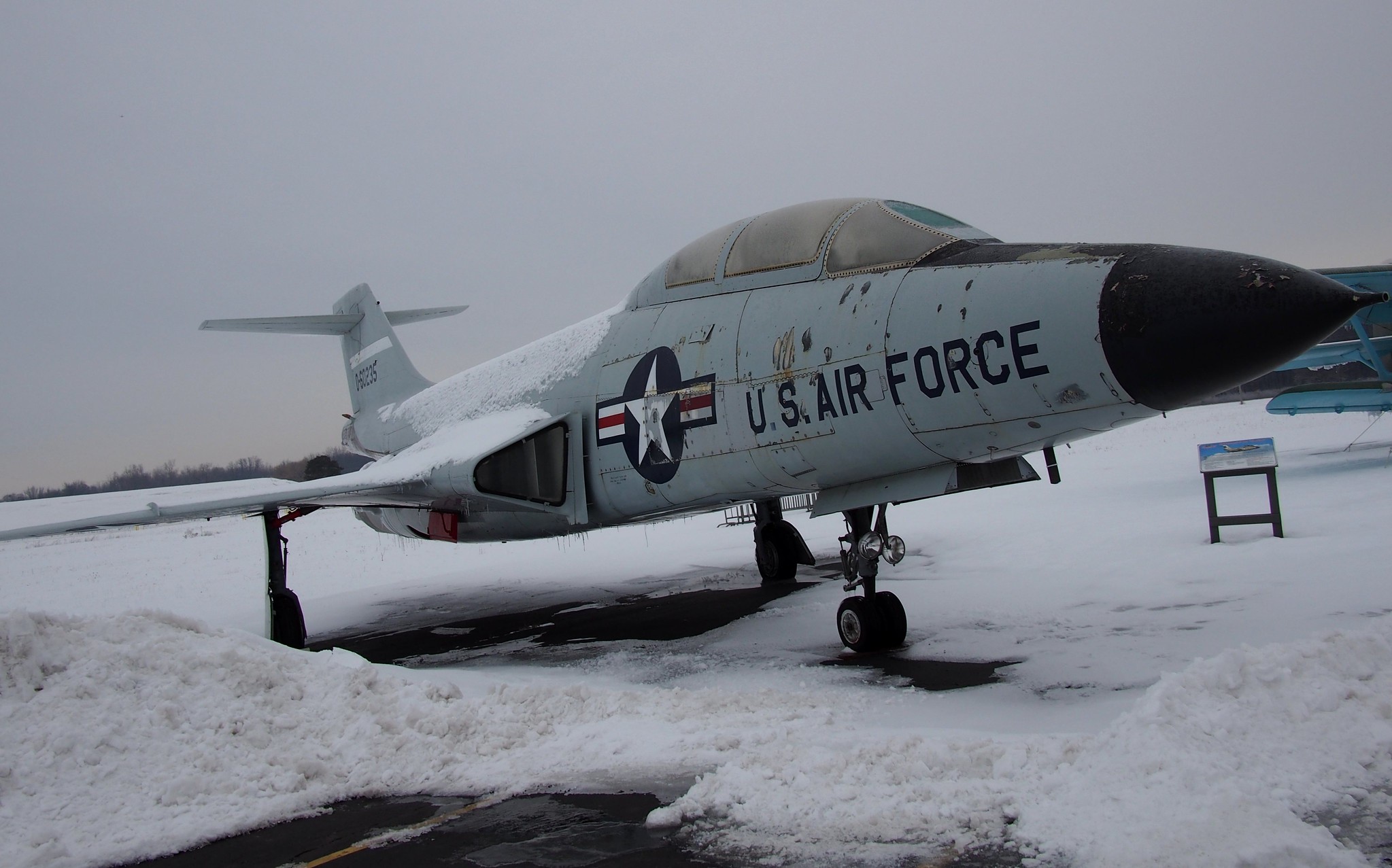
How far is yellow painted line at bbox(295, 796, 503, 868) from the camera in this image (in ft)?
10.7

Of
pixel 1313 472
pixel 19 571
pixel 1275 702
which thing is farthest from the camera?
pixel 19 571

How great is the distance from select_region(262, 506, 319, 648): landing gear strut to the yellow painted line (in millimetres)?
5879

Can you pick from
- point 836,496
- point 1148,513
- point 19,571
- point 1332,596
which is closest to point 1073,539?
point 1148,513

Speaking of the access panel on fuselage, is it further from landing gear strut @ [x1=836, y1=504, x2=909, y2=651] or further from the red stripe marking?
the red stripe marking

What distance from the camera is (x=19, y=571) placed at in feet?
76.5

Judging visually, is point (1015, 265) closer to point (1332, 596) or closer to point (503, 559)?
point (1332, 596)

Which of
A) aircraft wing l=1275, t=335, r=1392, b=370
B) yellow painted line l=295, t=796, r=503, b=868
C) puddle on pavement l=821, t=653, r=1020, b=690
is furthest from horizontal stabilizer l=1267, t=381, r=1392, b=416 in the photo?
yellow painted line l=295, t=796, r=503, b=868

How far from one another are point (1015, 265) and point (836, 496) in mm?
2051

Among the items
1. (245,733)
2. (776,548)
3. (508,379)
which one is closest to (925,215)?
(245,733)

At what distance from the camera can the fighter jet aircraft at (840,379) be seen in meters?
4.30

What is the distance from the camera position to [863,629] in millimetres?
6422

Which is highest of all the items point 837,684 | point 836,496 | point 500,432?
point 500,432

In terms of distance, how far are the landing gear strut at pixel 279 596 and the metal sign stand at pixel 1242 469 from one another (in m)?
9.72

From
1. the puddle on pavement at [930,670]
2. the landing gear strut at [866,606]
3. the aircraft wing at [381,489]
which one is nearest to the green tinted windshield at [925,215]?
the landing gear strut at [866,606]
